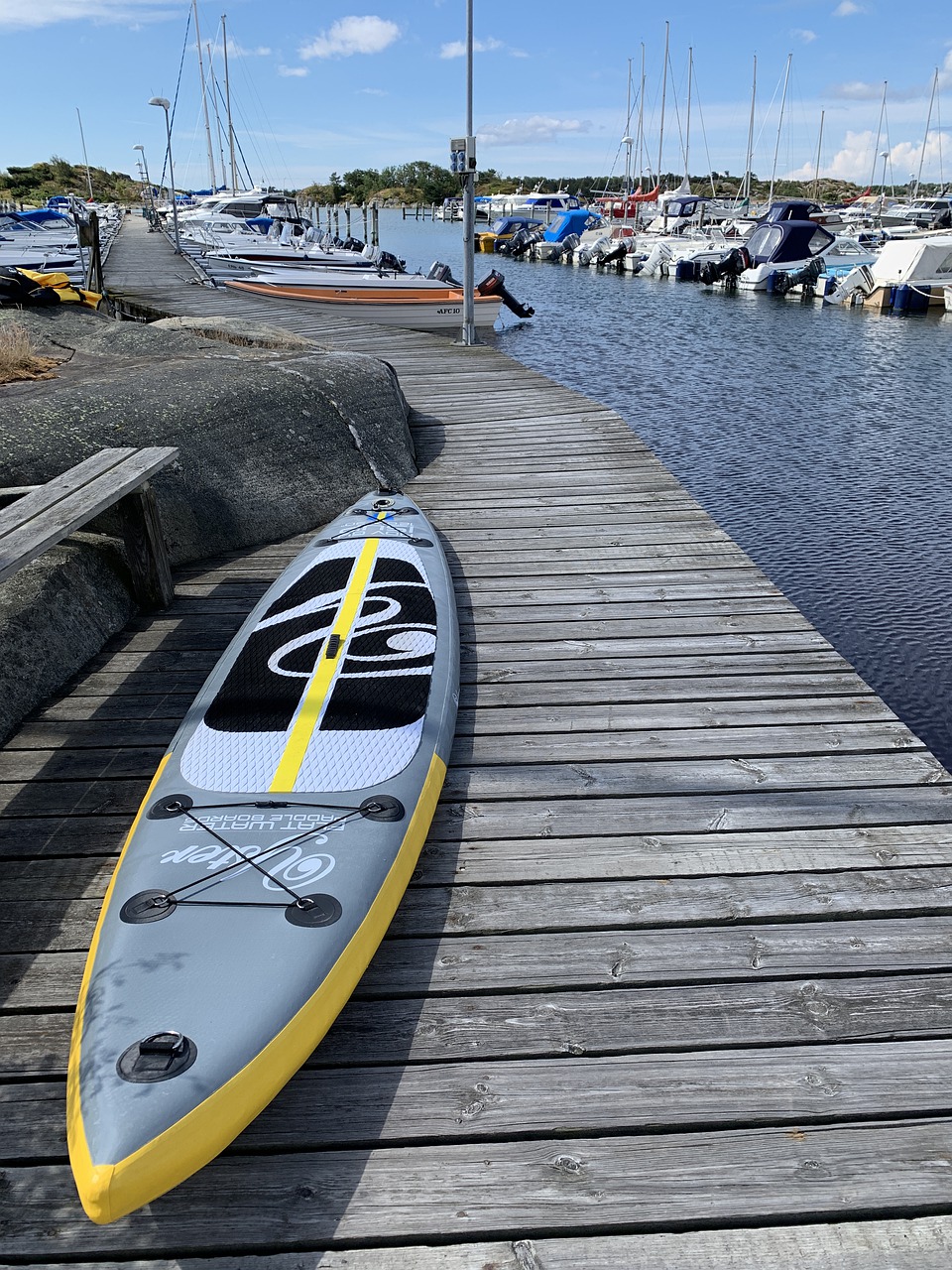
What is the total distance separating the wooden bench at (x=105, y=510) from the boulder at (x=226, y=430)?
291mm

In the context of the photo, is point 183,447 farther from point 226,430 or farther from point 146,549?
point 146,549

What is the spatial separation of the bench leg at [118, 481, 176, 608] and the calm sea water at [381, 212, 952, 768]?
13.6 ft

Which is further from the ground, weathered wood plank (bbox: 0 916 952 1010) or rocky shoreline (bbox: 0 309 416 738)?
rocky shoreline (bbox: 0 309 416 738)

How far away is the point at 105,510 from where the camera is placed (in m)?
3.63

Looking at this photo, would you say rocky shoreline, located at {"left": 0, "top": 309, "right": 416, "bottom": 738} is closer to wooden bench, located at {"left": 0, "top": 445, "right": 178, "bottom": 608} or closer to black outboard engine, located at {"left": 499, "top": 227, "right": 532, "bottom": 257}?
wooden bench, located at {"left": 0, "top": 445, "right": 178, "bottom": 608}

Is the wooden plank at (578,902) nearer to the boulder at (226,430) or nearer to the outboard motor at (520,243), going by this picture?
the boulder at (226,430)

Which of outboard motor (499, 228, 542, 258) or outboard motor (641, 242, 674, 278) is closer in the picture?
outboard motor (641, 242, 674, 278)

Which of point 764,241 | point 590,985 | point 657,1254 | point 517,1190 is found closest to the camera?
point 657,1254

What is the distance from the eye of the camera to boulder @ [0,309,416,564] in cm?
451

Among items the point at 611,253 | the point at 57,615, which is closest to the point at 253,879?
the point at 57,615

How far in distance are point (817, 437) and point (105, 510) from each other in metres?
10.3

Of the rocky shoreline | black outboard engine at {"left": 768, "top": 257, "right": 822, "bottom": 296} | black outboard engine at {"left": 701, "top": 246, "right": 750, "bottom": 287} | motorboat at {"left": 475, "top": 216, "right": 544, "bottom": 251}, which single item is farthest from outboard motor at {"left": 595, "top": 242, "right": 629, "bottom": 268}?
the rocky shoreline

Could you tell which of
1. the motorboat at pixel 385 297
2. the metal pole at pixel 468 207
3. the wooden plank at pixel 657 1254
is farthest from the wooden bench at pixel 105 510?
the motorboat at pixel 385 297

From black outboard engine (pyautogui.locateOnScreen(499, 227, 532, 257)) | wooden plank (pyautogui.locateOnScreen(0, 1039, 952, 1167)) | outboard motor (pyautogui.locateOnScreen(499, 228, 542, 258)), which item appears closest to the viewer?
wooden plank (pyautogui.locateOnScreen(0, 1039, 952, 1167))
